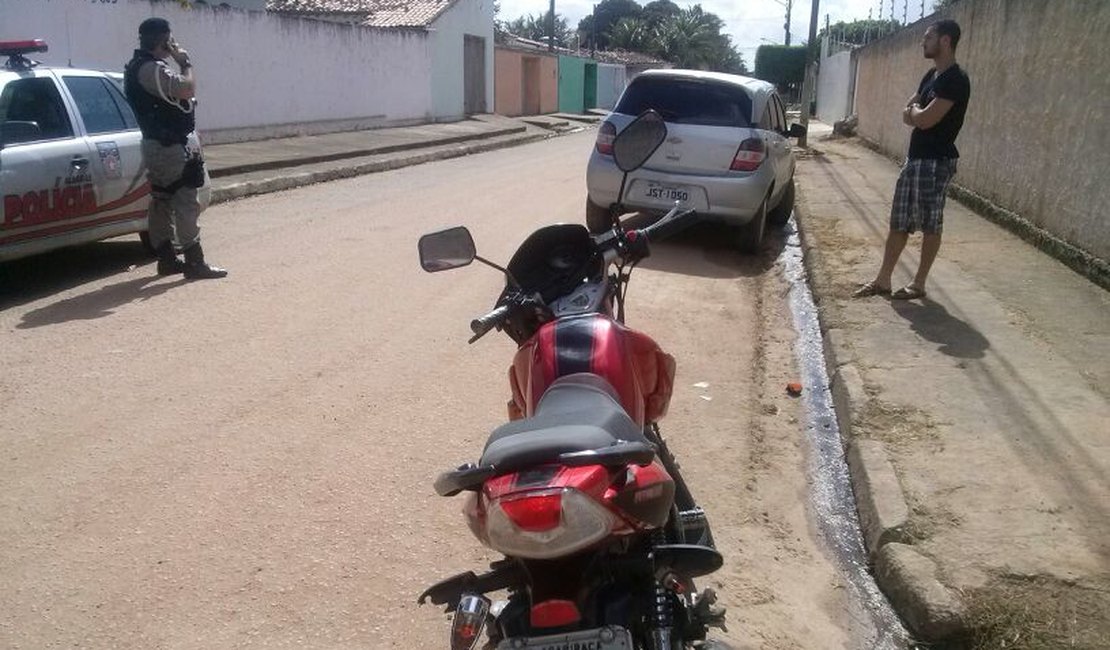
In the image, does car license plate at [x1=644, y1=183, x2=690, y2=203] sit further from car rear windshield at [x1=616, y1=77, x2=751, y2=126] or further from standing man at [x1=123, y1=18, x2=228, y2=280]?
standing man at [x1=123, y1=18, x2=228, y2=280]

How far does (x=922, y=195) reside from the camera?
6.63 metres

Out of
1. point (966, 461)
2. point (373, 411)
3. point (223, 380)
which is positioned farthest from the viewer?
point (223, 380)

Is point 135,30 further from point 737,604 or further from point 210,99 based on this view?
point 737,604

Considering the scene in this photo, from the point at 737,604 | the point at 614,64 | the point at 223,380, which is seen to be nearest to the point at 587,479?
the point at 737,604

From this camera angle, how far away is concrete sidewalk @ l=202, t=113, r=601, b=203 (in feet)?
44.3

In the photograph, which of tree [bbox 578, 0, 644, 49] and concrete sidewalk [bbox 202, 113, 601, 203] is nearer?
concrete sidewalk [bbox 202, 113, 601, 203]

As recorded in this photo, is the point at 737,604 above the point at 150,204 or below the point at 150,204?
below

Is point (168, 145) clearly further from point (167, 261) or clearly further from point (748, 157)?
point (748, 157)

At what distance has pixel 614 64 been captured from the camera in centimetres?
5169

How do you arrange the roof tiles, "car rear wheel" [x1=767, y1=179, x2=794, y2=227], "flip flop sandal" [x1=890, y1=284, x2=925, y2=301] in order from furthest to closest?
the roof tiles → "car rear wheel" [x1=767, y1=179, x2=794, y2=227] → "flip flop sandal" [x1=890, y1=284, x2=925, y2=301]

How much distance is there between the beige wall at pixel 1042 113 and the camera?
25.3 ft

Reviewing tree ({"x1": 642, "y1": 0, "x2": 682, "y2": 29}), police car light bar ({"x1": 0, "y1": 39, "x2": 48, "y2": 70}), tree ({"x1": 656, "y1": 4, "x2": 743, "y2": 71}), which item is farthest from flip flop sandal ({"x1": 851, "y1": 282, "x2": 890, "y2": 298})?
tree ({"x1": 642, "y1": 0, "x2": 682, "y2": 29})

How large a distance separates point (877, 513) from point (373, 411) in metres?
2.42

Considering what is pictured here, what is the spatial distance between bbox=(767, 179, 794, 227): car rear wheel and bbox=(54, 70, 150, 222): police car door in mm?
6568
